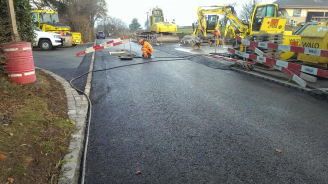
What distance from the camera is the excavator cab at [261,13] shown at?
44.9ft

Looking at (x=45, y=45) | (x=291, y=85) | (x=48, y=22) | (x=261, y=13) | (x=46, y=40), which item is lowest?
(x=291, y=85)

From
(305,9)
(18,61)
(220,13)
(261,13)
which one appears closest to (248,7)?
(305,9)

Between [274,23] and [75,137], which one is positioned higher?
[274,23]

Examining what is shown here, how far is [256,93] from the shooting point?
21.4 ft

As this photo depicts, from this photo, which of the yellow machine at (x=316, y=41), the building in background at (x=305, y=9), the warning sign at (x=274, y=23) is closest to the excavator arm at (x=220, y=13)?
the warning sign at (x=274, y=23)

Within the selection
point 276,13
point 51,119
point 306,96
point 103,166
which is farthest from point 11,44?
point 276,13

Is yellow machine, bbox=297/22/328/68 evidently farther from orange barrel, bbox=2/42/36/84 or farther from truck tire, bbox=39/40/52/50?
truck tire, bbox=39/40/52/50

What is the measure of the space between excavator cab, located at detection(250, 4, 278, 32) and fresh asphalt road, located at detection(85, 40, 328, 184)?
27.5ft

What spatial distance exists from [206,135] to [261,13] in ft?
40.3

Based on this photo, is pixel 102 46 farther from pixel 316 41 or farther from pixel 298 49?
pixel 316 41

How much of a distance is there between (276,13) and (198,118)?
39.0 ft

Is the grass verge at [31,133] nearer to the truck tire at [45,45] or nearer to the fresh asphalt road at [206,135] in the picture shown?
the fresh asphalt road at [206,135]

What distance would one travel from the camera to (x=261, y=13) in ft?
45.6

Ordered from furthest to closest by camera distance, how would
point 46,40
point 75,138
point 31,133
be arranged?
point 46,40 < point 75,138 < point 31,133
